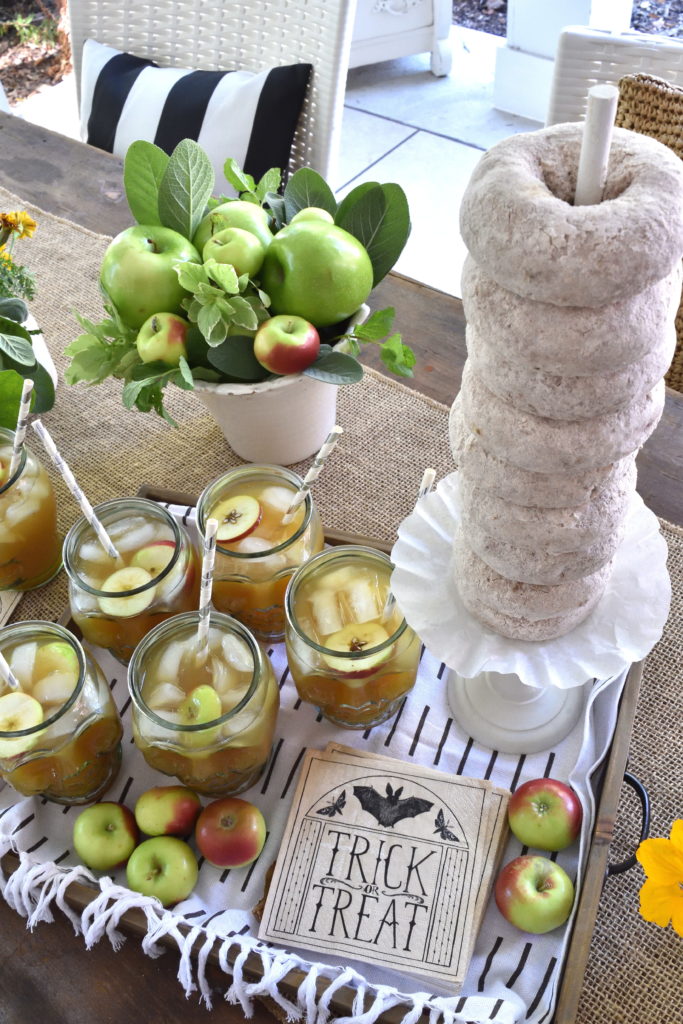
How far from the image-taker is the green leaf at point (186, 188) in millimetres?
894

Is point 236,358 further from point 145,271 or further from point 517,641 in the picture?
point 517,641

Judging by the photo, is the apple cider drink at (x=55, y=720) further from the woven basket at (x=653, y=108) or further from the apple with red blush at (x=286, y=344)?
the woven basket at (x=653, y=108)

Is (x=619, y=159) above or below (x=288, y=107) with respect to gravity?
above

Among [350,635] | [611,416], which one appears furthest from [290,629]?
[611,416]

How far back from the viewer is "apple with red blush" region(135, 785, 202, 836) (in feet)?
2.37

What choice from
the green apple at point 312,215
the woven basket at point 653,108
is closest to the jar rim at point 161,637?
the green apple at point 312,215

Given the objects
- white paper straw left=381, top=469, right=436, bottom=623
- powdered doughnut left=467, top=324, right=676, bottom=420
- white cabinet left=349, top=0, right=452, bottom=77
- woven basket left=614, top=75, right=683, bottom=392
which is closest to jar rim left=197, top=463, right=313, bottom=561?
white paper straw left=381, top=469, right=436, bottom=623

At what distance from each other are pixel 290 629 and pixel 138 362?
1.11 feet

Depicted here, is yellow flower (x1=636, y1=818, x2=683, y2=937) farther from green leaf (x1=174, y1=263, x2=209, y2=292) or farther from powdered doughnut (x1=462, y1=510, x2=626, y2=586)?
green leaf (x1=174, y1=263, x2=209, y2=292)

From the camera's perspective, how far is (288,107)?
53.4 inches

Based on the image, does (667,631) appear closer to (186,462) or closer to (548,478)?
(548,478)

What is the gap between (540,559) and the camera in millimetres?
611

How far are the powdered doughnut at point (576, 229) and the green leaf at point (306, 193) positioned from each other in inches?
A: 19.0

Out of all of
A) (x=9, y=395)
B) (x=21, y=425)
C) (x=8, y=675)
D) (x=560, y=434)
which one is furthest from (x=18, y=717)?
(x=560, y=434)
